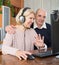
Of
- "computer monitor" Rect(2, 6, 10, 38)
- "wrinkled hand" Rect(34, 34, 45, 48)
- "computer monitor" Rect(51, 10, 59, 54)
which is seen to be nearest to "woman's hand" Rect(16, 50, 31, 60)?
"computer monitor" Rect(51, 10, 59, 54)

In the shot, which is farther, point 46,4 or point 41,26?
point 46,4

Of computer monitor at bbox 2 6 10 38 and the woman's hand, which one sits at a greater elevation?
computer monitor at bbox 2 6 10 38

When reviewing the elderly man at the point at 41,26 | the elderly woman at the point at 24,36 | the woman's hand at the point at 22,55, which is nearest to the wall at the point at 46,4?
the elderly man at the point at 41,26

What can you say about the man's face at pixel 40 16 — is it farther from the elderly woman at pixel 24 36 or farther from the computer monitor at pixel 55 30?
the computer monitor at pixel 55 30

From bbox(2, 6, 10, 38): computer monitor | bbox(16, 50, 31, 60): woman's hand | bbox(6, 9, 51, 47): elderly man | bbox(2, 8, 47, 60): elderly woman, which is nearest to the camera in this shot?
bbox(16, 50, 31, 60): woman's hand

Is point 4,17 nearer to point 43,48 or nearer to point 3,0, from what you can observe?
point 3,0

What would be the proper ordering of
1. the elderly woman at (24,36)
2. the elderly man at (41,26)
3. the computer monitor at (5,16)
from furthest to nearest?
the computer monitor at (5,16) → the elderly man at (41,26) → the elderly woman at (24,36)

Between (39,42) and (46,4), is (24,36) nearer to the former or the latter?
(39,42)

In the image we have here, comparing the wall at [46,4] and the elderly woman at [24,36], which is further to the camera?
the wall at [46,4]

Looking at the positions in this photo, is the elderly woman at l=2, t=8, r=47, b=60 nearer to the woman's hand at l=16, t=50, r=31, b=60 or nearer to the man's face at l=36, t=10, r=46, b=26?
the woman's hand at l=16, t=50, r=31, b=60

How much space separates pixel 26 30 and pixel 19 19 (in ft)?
0.61

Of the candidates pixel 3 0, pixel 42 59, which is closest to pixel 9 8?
pixel 3 0

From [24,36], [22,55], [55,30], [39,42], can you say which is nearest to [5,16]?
[24,36]

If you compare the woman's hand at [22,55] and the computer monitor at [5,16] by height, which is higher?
the computer monitor at [5,16]
